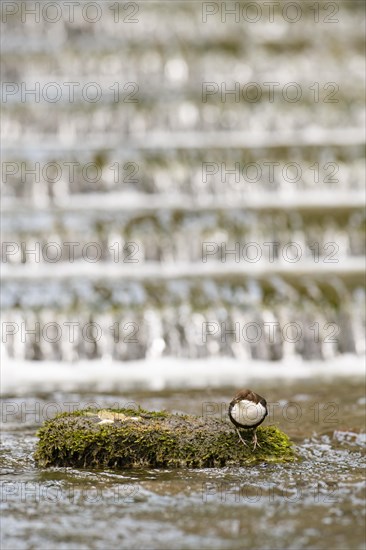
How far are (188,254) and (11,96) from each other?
6245mm

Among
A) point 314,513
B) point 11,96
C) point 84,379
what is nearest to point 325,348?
point 84,379

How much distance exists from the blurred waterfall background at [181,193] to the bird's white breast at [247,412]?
4012mm

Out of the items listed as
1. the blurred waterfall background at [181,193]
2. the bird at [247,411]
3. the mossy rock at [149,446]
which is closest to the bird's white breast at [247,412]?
the bird at [247,411]

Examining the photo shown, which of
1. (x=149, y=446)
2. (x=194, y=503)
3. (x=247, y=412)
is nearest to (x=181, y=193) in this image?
(x=149, y=446)

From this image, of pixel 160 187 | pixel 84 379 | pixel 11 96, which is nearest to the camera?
pixel 84 379

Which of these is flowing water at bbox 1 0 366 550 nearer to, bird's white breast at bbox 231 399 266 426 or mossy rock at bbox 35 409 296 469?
mossy rock at bbox 35 409 296 469

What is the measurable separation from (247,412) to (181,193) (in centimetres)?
956

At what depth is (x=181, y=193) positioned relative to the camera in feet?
49.0

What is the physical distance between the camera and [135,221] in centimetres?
1305

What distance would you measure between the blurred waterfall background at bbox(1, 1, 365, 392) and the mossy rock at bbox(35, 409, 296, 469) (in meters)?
3.65

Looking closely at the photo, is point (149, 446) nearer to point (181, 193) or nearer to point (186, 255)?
point (186, 255)

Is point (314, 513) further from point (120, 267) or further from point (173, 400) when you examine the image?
point (120, 267)

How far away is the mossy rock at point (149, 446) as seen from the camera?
576 centimetres

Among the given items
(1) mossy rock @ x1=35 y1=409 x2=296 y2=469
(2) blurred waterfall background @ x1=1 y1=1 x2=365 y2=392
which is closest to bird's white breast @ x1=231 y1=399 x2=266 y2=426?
(1) mossy rock @ x1=35 y1=409 x2=296 y2=469
